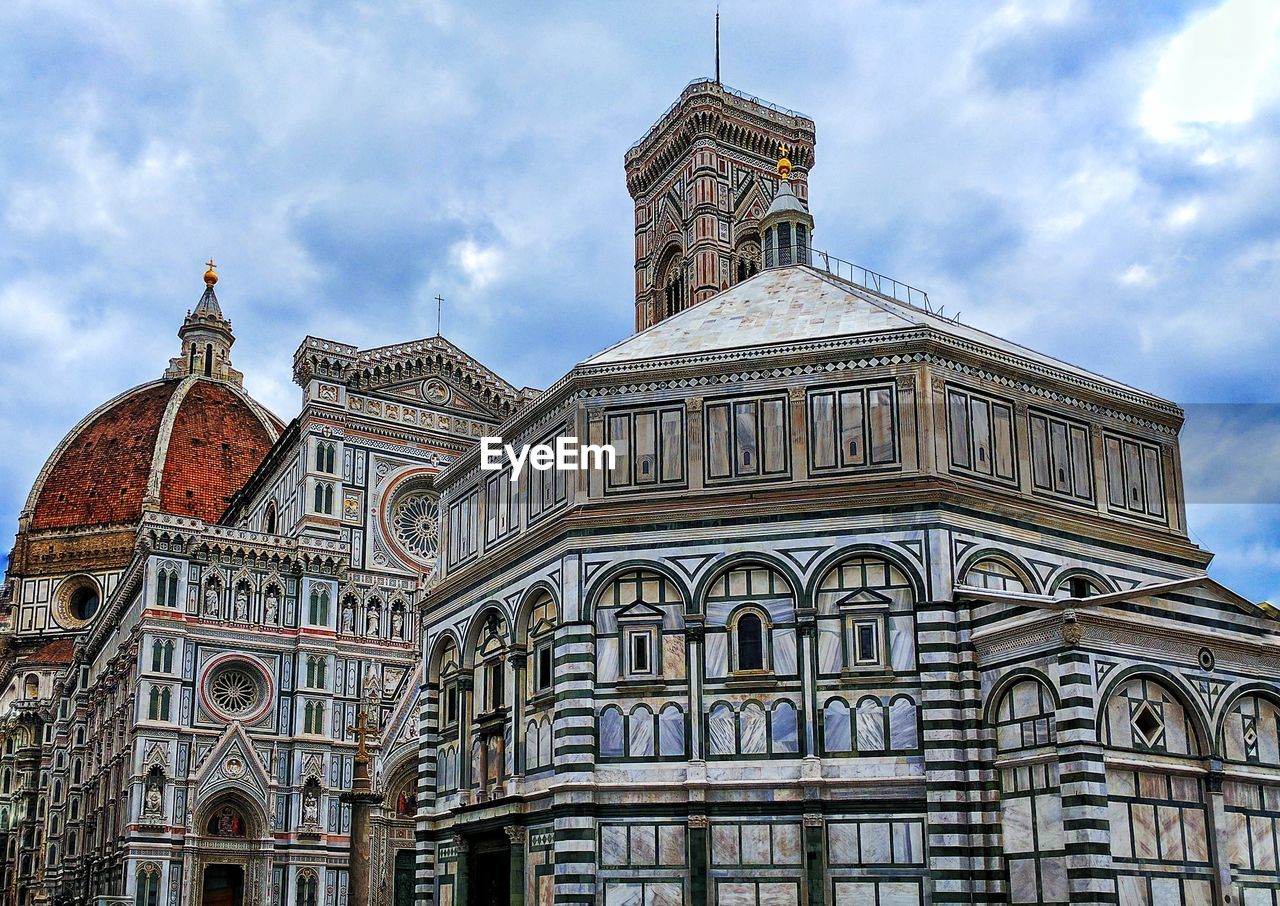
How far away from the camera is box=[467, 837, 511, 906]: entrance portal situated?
32.2 meters

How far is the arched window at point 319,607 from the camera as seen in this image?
5759cm

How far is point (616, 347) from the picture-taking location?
116 ft

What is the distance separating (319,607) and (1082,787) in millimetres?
37956

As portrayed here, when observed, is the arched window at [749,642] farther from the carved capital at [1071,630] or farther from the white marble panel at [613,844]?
the carved capital at [1071,630]

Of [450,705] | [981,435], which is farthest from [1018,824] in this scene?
[450,705]

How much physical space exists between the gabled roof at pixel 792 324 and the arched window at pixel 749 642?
19.8 feet

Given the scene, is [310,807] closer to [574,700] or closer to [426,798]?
[426,798]

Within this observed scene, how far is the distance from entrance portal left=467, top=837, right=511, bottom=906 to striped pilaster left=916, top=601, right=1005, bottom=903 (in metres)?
9.48

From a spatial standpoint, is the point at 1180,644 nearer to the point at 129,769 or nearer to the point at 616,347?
the point at 616,347

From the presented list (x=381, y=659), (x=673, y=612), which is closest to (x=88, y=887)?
(x=381, y=659)

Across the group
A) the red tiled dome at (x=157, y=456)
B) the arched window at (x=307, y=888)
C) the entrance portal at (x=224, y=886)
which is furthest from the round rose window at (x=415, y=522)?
the red tiled dome at (x=157, y=456)

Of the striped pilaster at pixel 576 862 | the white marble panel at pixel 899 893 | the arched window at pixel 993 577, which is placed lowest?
the white marble panel at pixel 899 893

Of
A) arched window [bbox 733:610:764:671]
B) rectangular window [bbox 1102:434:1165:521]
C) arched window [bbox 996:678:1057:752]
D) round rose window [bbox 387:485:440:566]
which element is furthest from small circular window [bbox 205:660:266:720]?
arched window [bbox 996:678:1057:752]

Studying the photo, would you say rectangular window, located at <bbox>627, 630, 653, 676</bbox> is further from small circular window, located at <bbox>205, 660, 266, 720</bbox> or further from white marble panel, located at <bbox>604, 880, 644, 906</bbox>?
small circular window, located at <bbox>205, 660, 266, 720</bbox>
